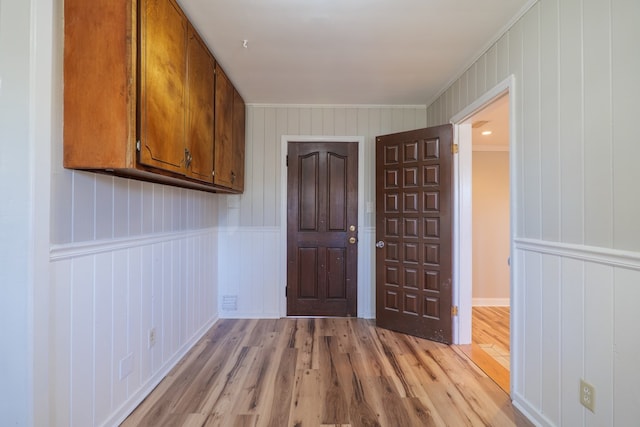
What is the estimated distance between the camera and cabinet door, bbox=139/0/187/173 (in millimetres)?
1383

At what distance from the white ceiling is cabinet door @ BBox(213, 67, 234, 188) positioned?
15 centimetres

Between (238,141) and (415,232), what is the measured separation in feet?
6.46

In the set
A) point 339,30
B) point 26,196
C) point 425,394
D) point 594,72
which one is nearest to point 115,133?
point 26,196

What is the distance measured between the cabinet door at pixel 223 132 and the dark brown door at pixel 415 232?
1.52 meters

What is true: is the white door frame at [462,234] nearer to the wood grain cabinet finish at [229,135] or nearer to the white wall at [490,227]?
the white wall at [490,227]

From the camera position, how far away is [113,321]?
1.59 m

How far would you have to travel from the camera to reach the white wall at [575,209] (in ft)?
3.91

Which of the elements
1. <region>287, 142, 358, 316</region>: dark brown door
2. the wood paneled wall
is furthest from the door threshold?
the wood paneled wall

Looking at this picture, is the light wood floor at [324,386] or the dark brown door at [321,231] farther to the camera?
the dark brown door at [321,231]

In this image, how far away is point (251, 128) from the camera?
341cm

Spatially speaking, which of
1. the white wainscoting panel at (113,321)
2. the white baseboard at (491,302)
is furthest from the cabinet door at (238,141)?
the white baseboard at (491,302)

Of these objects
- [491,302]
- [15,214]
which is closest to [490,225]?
[491,302]

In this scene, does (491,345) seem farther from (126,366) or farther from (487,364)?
(126,366)

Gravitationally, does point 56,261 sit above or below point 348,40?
below
